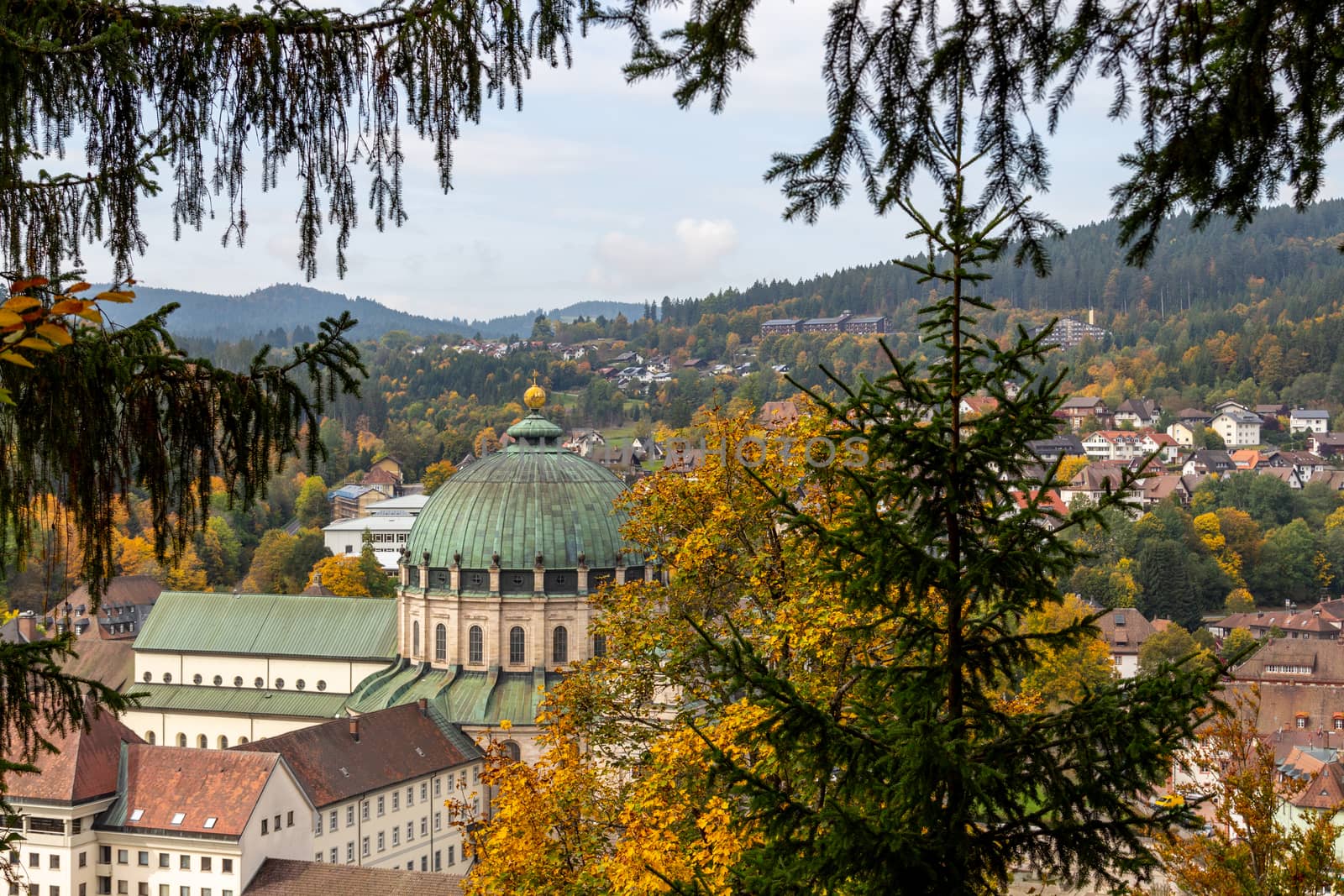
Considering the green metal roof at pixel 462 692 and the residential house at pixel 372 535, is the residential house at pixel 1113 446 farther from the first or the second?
the green metal roof at pixel 462 692

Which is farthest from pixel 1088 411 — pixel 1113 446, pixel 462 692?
pixel 462 692

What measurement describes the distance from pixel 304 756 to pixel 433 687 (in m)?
9.39

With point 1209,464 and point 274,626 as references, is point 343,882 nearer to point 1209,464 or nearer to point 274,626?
point 274,626

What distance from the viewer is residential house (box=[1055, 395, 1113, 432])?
179 metres

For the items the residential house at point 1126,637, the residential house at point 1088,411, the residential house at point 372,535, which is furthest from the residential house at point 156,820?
the residential house at point 1088,411

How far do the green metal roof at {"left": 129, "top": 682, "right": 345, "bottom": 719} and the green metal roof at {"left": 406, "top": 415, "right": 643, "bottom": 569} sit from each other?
784 centimetres

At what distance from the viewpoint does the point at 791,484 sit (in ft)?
63.3

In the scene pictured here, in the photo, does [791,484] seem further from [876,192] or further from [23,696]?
[876,192]

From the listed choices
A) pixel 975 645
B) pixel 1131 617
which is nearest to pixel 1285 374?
pixel 1131 617

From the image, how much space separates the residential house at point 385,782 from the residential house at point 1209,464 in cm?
11277

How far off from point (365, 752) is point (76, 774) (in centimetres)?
1003

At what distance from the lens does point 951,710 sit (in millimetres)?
9727

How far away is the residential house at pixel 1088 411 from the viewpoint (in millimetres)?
179375

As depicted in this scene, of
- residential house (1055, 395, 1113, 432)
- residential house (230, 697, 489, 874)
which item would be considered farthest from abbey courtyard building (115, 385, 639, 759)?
residential house (1055, 395, 1113, 432)
